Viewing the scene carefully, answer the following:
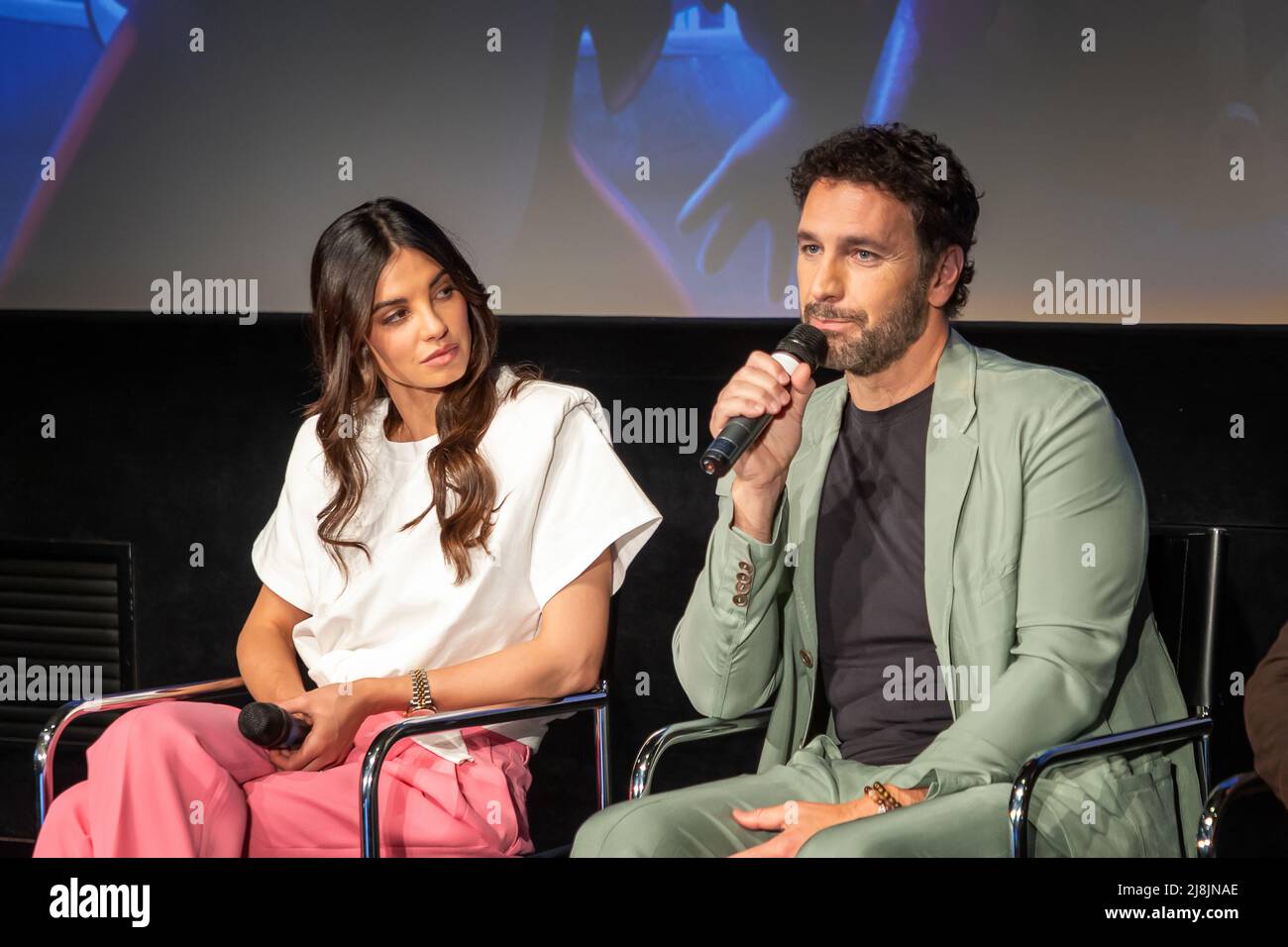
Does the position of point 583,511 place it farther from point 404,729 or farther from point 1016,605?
point 1016,605

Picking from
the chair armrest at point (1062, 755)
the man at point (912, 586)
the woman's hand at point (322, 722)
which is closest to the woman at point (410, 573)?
the woman's hand at point (322, 722)

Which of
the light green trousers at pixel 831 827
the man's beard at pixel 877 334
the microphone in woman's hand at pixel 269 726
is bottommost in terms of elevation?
the light green trousers at pixel 831 827

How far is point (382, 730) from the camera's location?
196cm

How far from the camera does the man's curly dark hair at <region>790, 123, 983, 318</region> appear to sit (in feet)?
7.02

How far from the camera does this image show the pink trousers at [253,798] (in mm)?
1954

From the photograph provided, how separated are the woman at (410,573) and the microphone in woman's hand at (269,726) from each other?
4 cm

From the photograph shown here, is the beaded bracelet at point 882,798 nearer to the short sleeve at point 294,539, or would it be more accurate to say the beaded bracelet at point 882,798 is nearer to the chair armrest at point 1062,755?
the chair armrest at point 1062,755

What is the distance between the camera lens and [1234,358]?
262 cm

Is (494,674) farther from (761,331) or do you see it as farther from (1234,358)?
(1234,358)

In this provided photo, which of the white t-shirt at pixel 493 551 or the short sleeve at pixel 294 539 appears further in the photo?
the short sleeve at pixel 294 539

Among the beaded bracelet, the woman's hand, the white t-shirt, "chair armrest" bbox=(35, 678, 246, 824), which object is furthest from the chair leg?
"chair armrest" bbox=(35, 678, 246, 824)

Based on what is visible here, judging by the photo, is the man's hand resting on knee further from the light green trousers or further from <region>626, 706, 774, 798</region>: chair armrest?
<region>626, 706, 774, 798</region>: chair armrest

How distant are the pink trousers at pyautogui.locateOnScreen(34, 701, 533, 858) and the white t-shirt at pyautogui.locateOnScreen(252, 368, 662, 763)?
7 centimetres
